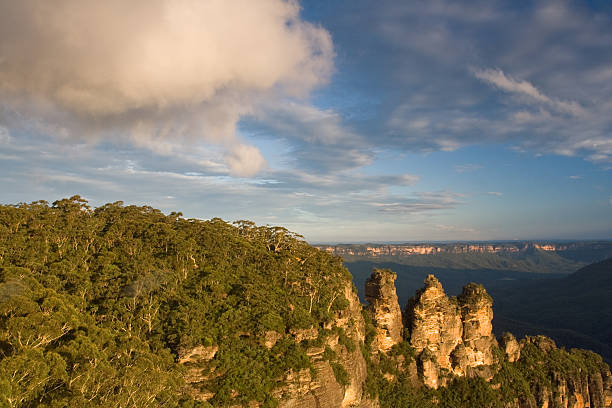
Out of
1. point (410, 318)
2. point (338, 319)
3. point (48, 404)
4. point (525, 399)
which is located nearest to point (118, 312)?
point (48, 404)

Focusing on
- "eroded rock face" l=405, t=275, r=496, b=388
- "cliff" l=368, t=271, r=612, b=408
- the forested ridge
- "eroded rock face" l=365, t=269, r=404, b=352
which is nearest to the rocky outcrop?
the forested ridge

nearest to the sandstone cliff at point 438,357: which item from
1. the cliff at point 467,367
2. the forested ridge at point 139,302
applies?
the cliff at point 467,367

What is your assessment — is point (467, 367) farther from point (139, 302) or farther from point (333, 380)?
point (139, 302)

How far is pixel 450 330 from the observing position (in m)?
68.5

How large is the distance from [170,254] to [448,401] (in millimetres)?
57433

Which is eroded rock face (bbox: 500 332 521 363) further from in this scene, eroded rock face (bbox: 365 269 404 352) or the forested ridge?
the forested ridge

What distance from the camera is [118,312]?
3997 centimetres

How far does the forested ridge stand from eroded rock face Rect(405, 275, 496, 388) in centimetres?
2038

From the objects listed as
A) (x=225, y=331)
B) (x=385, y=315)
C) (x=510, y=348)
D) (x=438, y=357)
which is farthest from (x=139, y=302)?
(x=510, y=348)

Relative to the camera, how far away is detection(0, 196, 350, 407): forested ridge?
24641mm

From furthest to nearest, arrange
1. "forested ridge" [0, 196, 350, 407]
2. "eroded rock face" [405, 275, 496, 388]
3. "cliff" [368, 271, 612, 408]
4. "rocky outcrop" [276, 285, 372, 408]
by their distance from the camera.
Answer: "eroded rock face" [405, 275, 496, 388] → "cliff" [368, 271, 612, 408] → "rocky outcrop" [276, 285, 372, 408] → "forested ridge" [0, 196, 350, 407]

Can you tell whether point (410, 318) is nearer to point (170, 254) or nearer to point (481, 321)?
point (481, 321)

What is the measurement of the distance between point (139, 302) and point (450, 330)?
58607mm

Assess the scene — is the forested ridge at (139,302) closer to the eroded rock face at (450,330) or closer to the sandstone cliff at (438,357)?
the sandstone cliff at (438,357)
